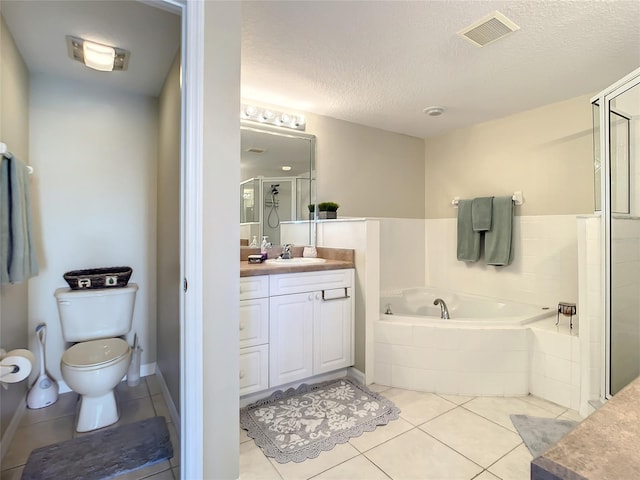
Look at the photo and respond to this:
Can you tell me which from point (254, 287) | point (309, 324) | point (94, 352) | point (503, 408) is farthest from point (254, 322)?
point (503, 408)

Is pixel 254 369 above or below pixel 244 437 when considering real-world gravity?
above

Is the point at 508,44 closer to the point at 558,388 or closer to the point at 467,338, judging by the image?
the point at 467,338

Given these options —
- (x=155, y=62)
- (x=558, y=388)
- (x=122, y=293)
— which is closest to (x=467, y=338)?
(x=558, y=388)

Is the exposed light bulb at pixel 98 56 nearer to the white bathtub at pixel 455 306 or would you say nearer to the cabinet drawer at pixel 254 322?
the cabinet drawer at pixel 254 322

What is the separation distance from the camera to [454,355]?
2.23 m

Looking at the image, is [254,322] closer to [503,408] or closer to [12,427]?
[12,427]

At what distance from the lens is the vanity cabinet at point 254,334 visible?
198cm

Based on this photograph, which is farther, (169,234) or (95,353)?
(169,234)

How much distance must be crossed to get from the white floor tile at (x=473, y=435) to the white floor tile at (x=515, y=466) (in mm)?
26

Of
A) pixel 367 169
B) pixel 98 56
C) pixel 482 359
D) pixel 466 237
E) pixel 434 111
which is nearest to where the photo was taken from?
pixel 98 56

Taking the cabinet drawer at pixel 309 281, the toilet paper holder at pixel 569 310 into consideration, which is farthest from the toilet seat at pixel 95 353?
the toilet paper holder at pixel 569 310

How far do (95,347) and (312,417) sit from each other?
141cm

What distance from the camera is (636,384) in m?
0.65

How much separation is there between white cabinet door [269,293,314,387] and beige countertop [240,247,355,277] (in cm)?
19
